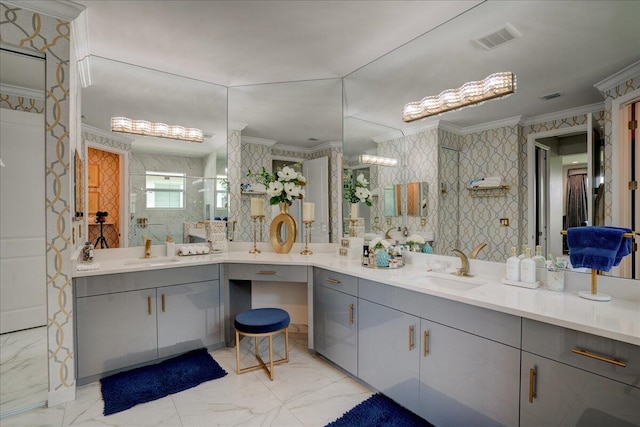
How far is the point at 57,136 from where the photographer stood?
2027 mm

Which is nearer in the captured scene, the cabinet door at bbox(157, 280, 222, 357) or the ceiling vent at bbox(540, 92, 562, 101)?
the ceiling vent at bbox(540, 92, 562, 101)

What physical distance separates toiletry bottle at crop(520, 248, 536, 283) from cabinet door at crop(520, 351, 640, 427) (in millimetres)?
556

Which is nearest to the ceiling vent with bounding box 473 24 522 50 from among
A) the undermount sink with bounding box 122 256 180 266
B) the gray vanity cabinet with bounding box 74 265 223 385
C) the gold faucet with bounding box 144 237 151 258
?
the gray vanity cabinet with bounding box 74 265 223 385

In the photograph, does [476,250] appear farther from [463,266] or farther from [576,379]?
[576,379]

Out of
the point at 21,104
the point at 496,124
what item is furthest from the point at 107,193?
the point at 496,124

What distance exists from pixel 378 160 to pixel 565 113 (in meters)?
1.38

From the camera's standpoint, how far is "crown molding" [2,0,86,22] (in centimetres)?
191

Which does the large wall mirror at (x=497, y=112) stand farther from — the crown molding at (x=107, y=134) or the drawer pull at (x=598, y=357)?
the crown molding at (x=107, y=134)

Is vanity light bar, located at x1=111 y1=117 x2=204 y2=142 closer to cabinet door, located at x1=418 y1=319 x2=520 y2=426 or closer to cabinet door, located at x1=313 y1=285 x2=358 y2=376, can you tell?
cabinet door, located at x1=313 y1=285 x2=358 y2=376

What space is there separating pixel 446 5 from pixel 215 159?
243 centimetres

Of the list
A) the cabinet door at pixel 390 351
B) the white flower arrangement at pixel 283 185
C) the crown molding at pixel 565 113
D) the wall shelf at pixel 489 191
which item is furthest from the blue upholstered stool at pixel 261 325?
the crown molding at pixel 565 113

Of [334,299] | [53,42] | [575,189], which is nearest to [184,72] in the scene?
[53,42]

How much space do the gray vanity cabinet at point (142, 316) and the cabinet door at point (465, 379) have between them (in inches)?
74.4

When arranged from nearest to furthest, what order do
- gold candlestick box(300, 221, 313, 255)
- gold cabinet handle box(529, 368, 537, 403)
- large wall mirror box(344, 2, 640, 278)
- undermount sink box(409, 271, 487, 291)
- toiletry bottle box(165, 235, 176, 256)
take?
gold cabinet handle box(529, 368, 537, 403) → large wall mirror box(344, 2, 640, 278) → undermount sink box(409, 271, 487, 291) → toiletry bottle box(165, 235, 176, 256) → gold candlestick box(300, 221, 313, 255)
